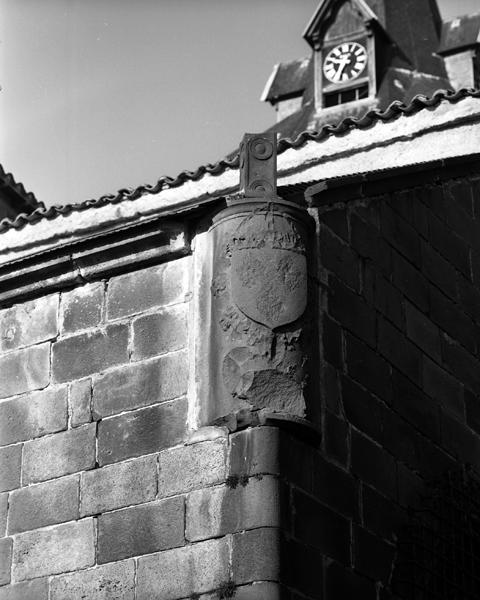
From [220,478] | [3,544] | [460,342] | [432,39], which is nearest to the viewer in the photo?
[220,478]

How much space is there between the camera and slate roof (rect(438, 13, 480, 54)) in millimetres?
33562

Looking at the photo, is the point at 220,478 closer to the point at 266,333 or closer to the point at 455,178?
the point at 266,333

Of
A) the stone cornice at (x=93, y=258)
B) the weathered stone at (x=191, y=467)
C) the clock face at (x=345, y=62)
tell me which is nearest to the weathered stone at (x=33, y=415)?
the stone cornice at (x=93, y=258)

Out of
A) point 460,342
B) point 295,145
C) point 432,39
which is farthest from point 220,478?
point 432,39

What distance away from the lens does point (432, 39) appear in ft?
113

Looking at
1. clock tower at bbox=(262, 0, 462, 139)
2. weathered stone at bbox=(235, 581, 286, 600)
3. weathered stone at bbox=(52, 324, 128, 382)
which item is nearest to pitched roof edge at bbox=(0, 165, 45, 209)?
weathered stone at bbox=(52, 324, 128, 382)

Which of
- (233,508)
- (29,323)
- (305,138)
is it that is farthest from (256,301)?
(305,138)

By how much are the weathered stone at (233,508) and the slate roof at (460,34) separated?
2795 cm

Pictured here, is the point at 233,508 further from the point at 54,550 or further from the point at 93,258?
the point at 93,258

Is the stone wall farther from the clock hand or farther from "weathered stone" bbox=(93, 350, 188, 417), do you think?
the clock hand

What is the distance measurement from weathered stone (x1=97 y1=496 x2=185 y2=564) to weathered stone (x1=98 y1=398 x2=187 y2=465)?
0.98ft

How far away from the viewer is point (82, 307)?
7836mm

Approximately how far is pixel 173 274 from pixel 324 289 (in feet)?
2.59

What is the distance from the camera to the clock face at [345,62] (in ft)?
112
